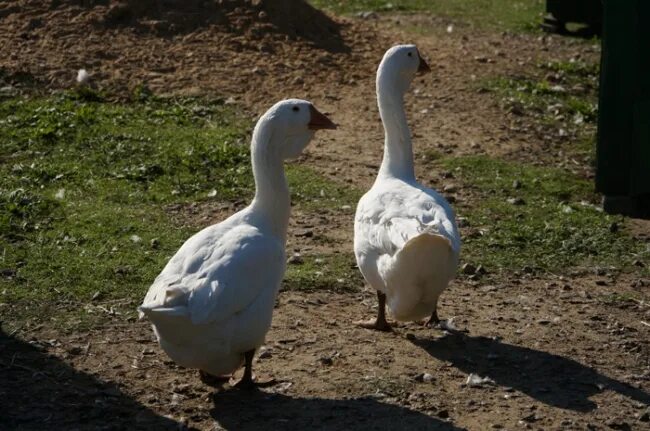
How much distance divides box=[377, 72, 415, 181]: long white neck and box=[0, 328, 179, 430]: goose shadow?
2.42 m

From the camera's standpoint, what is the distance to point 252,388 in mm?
5828

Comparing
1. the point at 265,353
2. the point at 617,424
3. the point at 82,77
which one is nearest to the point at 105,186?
the point at 82,77

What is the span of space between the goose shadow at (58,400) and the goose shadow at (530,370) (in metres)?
1.72

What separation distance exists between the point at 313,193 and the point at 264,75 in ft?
8.87

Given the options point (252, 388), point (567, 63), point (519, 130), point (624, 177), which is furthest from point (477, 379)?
point (567, 63)

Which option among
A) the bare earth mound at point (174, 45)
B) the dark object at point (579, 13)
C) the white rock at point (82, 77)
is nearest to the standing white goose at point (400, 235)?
the bare earth mound at point (174, 45)

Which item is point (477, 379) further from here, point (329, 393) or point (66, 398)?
point (66, 398)

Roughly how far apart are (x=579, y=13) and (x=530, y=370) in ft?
29.8

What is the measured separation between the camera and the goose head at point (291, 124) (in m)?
6.11

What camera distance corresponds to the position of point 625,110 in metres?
8.96

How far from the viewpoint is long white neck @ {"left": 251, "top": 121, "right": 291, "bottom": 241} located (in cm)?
615

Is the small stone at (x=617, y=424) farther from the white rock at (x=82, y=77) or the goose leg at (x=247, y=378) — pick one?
the white rock at (x=82, y=77)

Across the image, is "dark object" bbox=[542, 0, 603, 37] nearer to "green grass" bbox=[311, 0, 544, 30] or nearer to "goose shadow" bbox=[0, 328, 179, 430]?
"green grass" bbox=[311, 0, 544, 30]

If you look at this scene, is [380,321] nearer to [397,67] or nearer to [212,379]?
[212,379]
